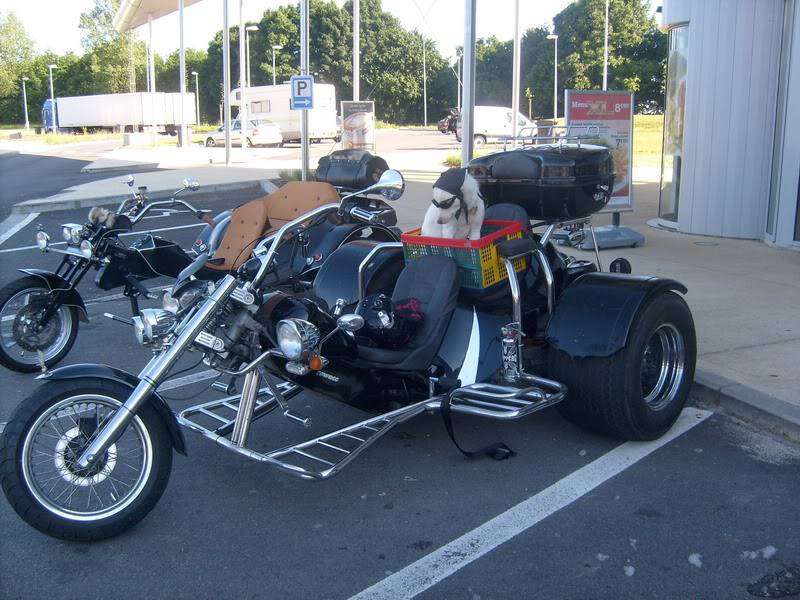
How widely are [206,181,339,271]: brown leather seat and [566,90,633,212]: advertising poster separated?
4.56 metres

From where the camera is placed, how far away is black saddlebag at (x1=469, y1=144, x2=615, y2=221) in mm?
5391

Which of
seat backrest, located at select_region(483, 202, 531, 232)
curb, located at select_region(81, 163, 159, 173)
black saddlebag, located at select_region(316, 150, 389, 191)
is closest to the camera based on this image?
seat backrest, located at select_region(483, 202, 531, 232)

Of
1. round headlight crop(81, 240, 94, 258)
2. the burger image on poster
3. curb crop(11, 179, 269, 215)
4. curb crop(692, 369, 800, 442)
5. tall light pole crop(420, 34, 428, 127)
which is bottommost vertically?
curb crop(692, 369, 800, 442)

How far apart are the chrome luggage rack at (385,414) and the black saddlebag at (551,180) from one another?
141 cm

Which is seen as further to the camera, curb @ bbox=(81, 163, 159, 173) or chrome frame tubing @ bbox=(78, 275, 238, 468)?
curb @ bbox=(81, 163, 159, 173)

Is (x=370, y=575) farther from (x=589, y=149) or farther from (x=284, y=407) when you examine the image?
(x=589, y=149)

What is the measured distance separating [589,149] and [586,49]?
58.0 m

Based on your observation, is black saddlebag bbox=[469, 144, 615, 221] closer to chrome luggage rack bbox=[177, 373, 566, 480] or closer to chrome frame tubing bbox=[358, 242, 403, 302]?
chrome frame tubing bbox=[358, 242, 403, 302]

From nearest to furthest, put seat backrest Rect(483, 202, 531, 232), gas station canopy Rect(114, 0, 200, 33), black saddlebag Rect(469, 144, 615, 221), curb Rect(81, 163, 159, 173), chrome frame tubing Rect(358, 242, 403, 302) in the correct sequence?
1. seat backrest Rect(483, 202, 531, 232)
2. chrome frame tubing Rect(358, 242, 403, 302)
3. black saddlebag Rect(469, 144, 615, 221)
4. curb Rect(81, 163, 159, 173)
5. gas station canopy Rect(114, 0, 200, 33)

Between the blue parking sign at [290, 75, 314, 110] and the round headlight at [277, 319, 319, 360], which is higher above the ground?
the blue parking sign at [290, 75, 314, 110]

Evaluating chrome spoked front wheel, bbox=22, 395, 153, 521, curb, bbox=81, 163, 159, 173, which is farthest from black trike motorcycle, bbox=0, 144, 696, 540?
curb, bbox=81, 163, 159, 173

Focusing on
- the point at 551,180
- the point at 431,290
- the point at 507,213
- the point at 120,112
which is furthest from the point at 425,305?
the point at 120,112

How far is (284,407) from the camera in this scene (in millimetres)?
3949

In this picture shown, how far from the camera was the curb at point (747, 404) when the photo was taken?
4.67 meters
